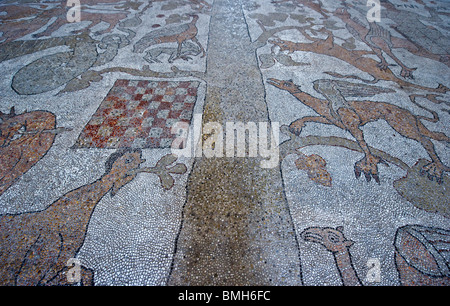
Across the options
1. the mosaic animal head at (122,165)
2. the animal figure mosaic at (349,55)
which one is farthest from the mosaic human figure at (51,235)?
the animal figure mosaic at (349,55)

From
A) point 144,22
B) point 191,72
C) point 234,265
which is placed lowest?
point 234,265

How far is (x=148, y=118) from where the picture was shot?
4.50 m

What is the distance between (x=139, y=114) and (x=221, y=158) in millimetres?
1874

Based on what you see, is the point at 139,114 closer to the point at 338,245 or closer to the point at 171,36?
the point at 171,36

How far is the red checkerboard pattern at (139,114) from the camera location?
4.11 m

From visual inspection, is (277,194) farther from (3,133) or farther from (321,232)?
(3,133)

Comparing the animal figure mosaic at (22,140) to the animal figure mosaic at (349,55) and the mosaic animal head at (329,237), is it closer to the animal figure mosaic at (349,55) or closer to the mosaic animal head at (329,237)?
the mosaic animal head at (329,237)

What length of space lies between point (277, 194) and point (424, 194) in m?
2.18

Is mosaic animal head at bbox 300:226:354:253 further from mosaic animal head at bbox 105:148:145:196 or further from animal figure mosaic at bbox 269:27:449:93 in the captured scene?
animal figure mosaic at bbox 269:27:449:93

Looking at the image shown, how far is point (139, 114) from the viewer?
456 cm

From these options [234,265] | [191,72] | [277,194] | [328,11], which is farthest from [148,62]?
[328,11]

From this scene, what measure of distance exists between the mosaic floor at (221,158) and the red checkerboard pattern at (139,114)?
33mm

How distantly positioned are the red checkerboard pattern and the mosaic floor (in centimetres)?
3

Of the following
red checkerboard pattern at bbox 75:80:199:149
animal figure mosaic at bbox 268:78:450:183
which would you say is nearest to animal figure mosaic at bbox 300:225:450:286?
animal figure mosaic at bbox 268:78:450:183
